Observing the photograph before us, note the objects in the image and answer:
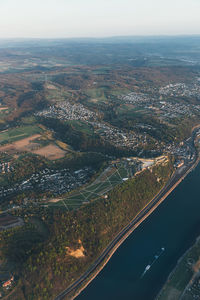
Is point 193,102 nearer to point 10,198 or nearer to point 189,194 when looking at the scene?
point 189,194

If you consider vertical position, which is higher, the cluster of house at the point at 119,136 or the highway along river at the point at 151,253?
the cluster of house at the point at 119,136

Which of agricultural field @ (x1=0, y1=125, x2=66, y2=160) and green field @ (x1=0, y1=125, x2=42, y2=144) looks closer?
agricultural field @ (x1=0, y1=125, x2=66, y2=160)

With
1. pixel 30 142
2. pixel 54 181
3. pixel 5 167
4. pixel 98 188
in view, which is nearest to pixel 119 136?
pixel 30 142

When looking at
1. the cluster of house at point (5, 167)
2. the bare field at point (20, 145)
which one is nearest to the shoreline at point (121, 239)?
the cluster of house at point (5, 167)

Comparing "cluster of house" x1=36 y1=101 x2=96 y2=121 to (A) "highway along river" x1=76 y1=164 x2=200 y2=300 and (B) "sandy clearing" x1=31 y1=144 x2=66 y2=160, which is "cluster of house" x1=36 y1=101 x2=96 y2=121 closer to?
(B) "sandy clearing" x1=31 y1=144 x2=66 y2=160

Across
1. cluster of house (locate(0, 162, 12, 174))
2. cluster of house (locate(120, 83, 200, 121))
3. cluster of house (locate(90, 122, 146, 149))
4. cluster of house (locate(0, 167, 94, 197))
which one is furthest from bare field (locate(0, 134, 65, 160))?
cluster of house (locate(120, 83, 200, 121))

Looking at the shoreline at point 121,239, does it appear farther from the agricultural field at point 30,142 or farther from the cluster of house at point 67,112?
the cluster of house at point 67,112
